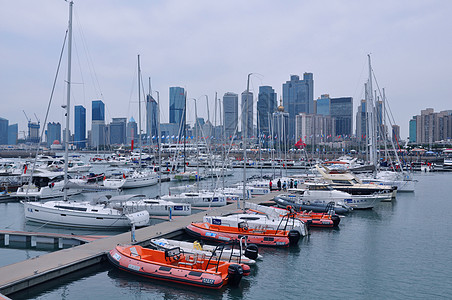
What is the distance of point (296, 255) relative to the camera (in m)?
22.2

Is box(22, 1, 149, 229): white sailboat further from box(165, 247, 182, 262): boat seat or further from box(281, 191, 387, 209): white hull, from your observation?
box(281, 191, 387, 209): white hull

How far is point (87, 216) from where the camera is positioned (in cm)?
2667

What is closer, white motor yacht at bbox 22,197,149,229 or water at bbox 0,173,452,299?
water at bbox 0,173,452,299

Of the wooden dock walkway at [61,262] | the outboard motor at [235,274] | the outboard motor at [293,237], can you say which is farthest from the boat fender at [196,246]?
the outboard motor at [293,237]

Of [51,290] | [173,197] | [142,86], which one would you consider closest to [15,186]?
[142,86]

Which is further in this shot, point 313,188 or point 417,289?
point 313,188

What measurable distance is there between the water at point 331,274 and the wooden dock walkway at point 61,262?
0.37 metres

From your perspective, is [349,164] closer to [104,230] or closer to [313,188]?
[313,188]

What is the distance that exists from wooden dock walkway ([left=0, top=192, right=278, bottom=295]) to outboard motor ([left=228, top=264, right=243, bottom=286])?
6555 mm

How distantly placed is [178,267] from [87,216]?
1198cm

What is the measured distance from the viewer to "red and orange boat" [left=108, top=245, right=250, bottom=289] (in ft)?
54.2

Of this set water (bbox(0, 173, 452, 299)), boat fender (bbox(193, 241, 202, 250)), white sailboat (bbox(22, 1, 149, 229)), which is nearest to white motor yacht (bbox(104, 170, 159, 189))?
white sailboat (bbox(22, 1, 149, 229))

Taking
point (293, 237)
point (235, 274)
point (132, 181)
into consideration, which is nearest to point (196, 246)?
point (235, 274)

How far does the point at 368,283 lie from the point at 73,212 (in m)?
19.3
